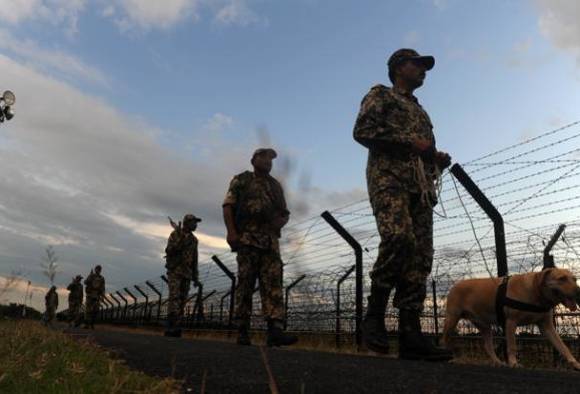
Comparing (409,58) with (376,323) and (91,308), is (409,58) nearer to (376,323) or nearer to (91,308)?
(376,323)

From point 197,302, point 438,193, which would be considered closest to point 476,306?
point 438,193

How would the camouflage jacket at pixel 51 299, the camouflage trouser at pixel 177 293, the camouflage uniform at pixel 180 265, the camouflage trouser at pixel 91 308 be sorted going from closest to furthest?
the camouflage trouser at pixel 177 293, the camouflage uniform at pixel 180 265, the camouflage trouser at pixel 91 308, the camouflage jacket at pixel 51 299

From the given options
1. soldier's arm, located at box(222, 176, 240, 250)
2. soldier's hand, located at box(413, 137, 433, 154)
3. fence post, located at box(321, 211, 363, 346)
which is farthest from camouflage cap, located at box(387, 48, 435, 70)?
fence post, located at box(321, 211, 363, 346)

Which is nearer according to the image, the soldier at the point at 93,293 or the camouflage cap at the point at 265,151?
the camouflage cap at the point at 265,151

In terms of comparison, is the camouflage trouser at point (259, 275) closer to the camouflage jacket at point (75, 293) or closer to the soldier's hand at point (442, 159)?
the soldier's hand at point (442, 159)

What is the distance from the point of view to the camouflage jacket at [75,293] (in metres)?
20.5

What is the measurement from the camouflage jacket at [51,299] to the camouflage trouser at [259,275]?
19.2 metres

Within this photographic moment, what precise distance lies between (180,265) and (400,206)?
628 centimetres

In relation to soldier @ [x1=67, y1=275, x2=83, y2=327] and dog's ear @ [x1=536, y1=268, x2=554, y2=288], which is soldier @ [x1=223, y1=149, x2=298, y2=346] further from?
soldier @ [x1=67, y1=275, x2=83, y2=327]

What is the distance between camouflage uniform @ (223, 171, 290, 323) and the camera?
5.59m

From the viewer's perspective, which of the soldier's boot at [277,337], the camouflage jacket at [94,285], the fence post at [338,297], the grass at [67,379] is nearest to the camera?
the grass at [67,379]

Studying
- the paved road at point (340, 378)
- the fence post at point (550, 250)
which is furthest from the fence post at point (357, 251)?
the paved road at point (340, 378)

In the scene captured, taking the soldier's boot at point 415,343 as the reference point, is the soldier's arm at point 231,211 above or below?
above

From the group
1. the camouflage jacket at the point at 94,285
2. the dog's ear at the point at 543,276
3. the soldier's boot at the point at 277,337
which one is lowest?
the soldier's boot at the point at 277,337
